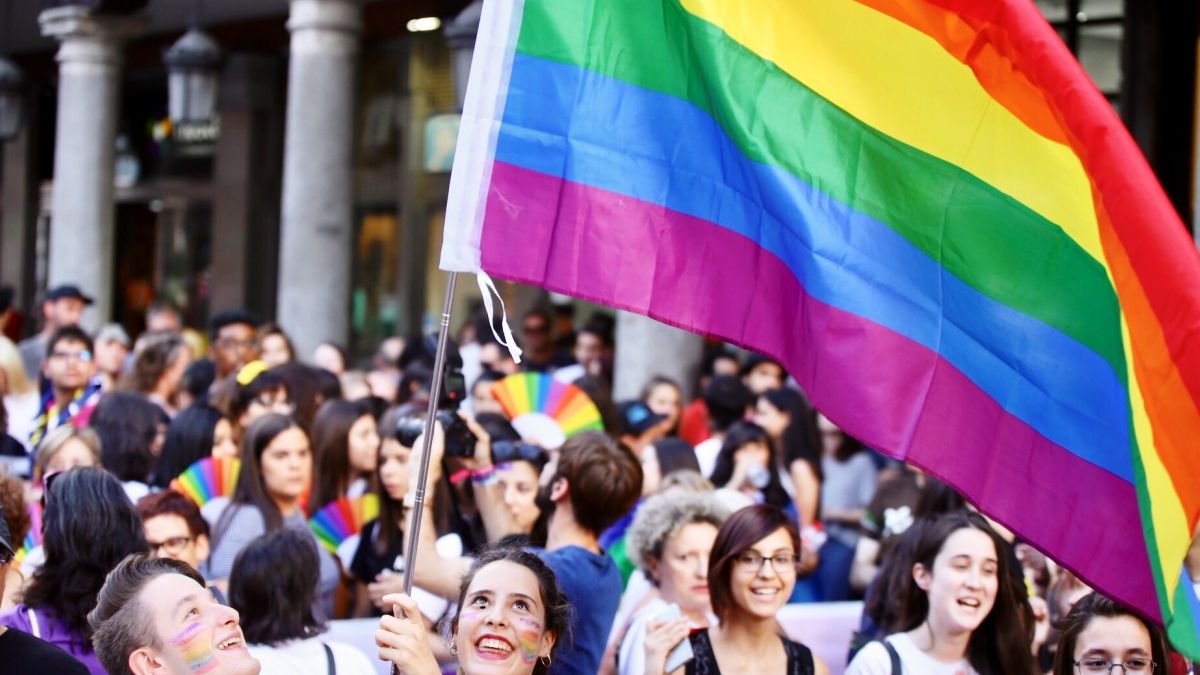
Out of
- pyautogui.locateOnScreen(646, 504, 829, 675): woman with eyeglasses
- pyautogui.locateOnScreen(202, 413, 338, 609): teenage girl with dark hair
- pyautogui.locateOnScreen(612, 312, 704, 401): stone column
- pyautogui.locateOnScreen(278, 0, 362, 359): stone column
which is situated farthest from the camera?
pyautogui.locateOnScreen(278, 0, 362, 359): stone column

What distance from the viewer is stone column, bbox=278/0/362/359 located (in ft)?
43.2

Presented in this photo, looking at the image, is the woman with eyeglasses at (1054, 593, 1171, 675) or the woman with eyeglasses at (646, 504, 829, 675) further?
the woman with eyeglasses at (646, 504, 829, 675)

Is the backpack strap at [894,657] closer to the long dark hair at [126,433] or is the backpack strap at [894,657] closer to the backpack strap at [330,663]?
the backpack strap at [330,663]

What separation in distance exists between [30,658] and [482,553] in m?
1.25

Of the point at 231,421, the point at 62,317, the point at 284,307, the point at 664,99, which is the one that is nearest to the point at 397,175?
the point at 284,307

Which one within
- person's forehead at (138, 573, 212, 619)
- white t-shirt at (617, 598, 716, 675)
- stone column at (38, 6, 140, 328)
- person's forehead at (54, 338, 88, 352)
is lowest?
white t-shirt at (617, 598, 716, 675)

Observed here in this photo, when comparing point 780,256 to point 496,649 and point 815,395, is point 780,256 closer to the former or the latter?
point 815,395

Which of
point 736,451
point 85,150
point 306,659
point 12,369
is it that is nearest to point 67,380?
point 12,369

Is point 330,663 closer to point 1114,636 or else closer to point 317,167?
point 1114,636

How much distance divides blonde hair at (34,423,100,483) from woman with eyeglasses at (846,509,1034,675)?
10.2 feet

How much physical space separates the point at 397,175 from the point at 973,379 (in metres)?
15.0

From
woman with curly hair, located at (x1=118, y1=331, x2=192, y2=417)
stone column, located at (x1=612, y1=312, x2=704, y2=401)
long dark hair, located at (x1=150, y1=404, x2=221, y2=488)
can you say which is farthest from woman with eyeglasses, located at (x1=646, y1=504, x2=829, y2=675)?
stone column, located at (x1=612, y1=312, x2=704, y2=401)

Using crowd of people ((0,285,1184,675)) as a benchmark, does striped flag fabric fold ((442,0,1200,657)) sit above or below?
A: above

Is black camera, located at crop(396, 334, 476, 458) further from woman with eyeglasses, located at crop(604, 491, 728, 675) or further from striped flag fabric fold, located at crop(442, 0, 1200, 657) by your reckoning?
striped flag fabric fold, located at crop(442, 0, 1200, 657)
